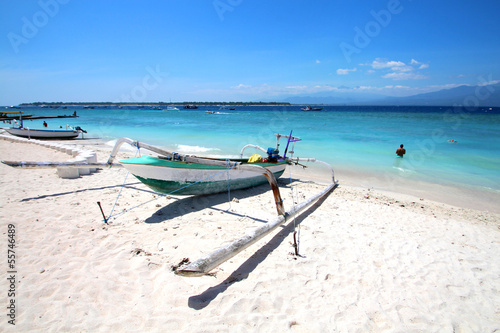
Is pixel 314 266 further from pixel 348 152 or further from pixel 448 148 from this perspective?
pixel 448 148

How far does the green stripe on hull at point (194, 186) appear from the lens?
17.7ft

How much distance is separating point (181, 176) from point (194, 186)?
1.41 feet

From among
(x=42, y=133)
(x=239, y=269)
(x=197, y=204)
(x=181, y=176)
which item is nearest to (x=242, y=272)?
(x=239, y=269)

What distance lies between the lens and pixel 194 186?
5805 mm

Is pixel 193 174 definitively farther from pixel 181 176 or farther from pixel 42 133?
pixel 42 133

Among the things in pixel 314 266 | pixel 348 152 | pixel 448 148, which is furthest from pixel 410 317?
pixel 448 148

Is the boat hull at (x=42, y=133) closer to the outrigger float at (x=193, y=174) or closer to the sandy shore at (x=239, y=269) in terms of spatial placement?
the outrigger float at (x=193, y=174)

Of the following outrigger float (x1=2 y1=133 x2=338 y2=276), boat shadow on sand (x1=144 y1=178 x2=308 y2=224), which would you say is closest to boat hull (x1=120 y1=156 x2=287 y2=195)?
outrigger float (x1=2 y1=133 x2=338 y2=276)

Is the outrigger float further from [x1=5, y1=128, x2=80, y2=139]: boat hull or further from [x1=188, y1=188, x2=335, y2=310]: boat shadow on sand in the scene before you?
[x1=5, y1=128, x2=80, y2=139]: boat hull

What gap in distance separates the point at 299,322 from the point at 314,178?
7.62 m

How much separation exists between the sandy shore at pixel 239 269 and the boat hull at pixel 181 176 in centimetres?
38

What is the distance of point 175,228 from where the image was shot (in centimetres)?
452

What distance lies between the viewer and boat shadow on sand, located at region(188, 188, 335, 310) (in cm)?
280

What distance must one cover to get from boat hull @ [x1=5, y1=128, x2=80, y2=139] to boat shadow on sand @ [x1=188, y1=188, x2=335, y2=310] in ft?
63.5
